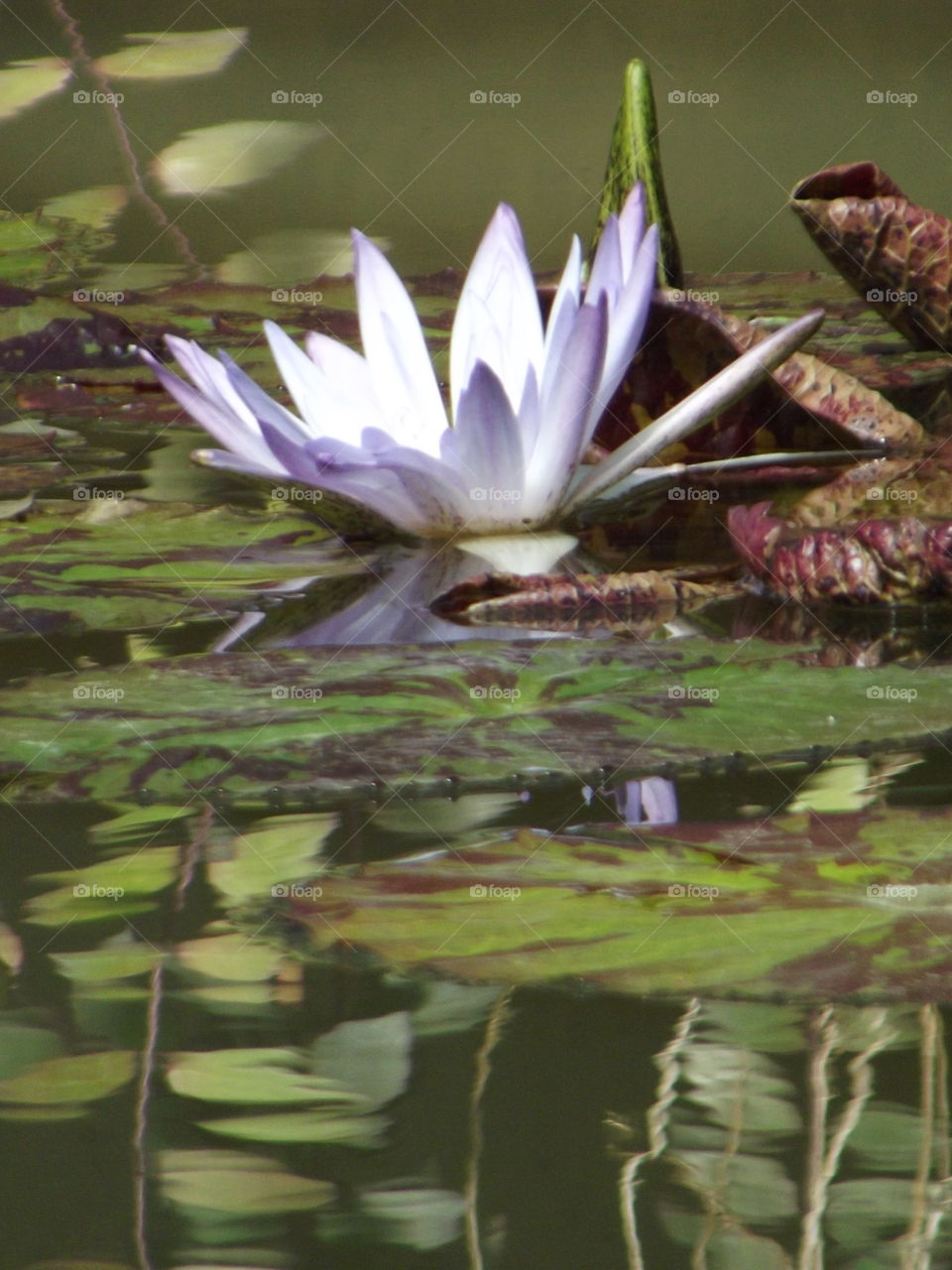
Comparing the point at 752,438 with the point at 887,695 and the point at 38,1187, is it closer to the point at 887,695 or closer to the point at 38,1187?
the point at 887,695

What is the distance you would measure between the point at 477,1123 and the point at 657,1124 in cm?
7

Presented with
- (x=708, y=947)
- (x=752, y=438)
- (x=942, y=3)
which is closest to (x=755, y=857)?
(x=708, y=947)

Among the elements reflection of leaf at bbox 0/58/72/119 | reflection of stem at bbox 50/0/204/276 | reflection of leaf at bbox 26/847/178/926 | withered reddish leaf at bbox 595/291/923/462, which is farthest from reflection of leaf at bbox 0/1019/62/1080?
reflection of leaf at bbox 0/58/72/119

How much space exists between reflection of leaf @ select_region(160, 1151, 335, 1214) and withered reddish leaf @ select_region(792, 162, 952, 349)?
165cm

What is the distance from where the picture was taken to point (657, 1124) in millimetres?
605

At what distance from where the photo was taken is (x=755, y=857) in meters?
0.79

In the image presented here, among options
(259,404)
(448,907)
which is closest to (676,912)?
(448,907)

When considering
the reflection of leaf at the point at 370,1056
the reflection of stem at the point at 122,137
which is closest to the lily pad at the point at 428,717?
the reflection of leaf at the point at 370,1056

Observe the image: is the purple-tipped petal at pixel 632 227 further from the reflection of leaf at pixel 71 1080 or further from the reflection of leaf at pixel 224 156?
the reflection of leaf at pixel 224 156

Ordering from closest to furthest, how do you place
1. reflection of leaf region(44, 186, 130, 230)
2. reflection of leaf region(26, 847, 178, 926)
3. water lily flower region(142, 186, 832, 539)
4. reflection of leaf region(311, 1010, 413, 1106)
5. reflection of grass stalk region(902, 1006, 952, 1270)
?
reflection of grass stalk region(902, 1006, 952, 1270), reflection of leaf region(311, 1010, 413, 1106), reflection of leaf region(26, 847, 178, 926), water lily flower region(142, 186, 832, 539), reflection of leaf region(44, 186, 130, 230)

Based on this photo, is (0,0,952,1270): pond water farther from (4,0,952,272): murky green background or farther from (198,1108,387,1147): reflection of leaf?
(4,0,952,272): murky green background

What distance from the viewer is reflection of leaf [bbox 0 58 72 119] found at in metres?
6.21

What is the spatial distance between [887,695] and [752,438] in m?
0.86

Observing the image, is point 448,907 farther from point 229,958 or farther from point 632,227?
point 632,227
